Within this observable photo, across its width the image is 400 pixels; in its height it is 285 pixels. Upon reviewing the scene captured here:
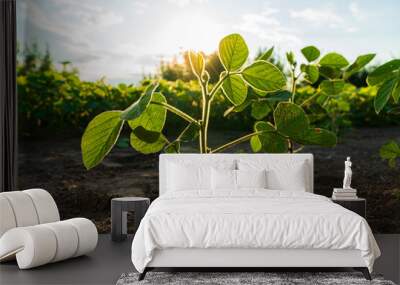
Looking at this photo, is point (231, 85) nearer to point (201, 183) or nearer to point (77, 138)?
point (201, 183)

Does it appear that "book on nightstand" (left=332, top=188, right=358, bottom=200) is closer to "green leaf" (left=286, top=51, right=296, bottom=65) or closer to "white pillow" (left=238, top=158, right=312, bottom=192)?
"white pillow" (left=238, top=158, right=312, bottom=192)

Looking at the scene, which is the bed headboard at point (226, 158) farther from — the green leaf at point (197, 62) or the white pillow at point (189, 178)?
the green leaf at point (197, 62)

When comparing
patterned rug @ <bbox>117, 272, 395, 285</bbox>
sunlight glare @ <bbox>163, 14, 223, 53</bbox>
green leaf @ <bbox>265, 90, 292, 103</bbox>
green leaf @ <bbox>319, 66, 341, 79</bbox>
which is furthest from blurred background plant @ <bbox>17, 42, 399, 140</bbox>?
patterned rug @ <bbox>117, 272, 395, 285</bbox>

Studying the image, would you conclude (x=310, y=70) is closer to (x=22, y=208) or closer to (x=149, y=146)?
(x=149, y=146)

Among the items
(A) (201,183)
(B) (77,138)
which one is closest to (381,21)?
(A) (201,183)

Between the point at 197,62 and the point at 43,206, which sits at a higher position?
the point at 197,62

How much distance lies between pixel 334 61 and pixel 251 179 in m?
1.61

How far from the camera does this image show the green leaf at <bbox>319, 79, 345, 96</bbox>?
6934 mm

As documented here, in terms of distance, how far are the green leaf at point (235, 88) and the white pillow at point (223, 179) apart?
761 mm

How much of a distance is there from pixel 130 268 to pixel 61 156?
105 inches

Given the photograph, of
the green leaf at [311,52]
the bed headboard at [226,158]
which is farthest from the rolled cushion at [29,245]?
the green leaf at [311,52]

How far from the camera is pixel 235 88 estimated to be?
6445 millimetres

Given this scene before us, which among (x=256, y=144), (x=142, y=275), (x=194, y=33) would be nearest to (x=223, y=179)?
(x=256, y=144)

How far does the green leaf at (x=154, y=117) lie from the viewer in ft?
21.6
